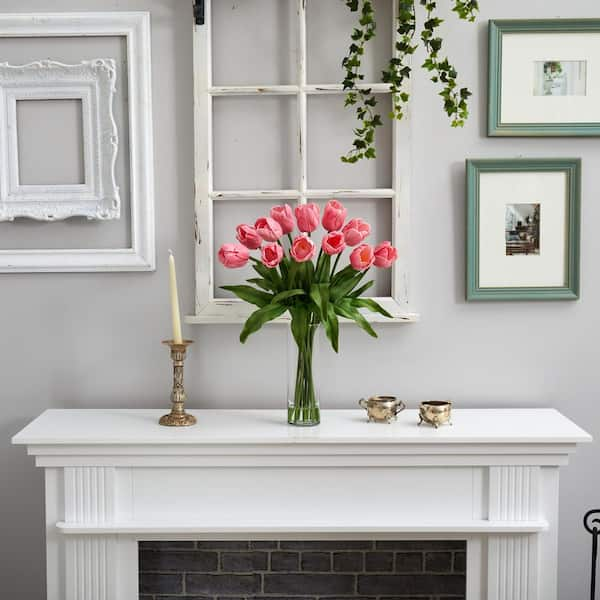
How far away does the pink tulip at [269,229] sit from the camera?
195 centimetres

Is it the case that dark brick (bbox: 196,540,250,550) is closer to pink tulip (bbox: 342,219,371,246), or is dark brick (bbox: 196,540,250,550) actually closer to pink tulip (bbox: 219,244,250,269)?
pink tulip (bbox: 219,244,250,269)

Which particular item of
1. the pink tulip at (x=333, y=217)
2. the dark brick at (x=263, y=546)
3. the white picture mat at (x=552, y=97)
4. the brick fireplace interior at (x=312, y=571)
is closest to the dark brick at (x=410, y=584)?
the brick fireplace interior at (x=312, y=571)

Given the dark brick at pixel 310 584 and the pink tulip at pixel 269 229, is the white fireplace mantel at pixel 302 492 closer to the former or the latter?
the dark brick at pixel 310 584

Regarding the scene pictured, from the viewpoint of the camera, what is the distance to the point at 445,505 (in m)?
1.96

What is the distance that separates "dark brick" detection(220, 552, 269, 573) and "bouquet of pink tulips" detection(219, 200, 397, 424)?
21.4 inches

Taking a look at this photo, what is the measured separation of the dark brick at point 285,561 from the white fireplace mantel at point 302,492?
1.19 feet

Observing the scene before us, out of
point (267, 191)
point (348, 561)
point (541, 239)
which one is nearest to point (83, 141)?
point (267, 191)

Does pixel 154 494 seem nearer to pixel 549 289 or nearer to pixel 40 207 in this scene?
pixel 40 207

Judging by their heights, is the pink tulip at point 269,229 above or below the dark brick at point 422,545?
→ above

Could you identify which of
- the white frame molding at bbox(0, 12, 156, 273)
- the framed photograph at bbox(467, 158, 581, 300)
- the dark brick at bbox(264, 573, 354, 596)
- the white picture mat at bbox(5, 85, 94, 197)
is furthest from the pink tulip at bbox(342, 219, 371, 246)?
the dark brick at bbox(264, 573, 354, 596)

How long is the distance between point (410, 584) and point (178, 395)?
3.06ft

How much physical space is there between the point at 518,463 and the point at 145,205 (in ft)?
4.18

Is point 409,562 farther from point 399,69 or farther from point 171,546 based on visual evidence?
point 399,69

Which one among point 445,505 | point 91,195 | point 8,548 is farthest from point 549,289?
point 8,548
